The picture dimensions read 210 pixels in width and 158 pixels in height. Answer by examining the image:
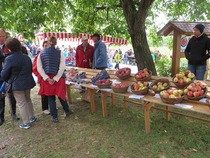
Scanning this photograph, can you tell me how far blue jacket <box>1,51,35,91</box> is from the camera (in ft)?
10.2

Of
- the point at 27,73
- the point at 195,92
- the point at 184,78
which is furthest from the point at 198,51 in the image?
the point at 27,73

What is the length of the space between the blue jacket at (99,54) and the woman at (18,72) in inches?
81.2

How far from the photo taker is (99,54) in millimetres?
4832

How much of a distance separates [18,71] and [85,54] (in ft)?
8.01

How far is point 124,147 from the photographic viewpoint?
2.78 metres

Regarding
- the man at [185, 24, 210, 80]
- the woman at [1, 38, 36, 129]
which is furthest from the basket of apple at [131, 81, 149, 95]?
the woman at [1, 38, 36, 129]

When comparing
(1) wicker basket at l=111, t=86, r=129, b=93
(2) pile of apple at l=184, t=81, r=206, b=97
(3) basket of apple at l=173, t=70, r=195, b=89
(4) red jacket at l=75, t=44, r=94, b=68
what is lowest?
(1) wicker basket at l=111, t=86, r=129, b=93

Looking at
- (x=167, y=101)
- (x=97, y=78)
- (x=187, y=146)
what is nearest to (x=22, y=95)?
(x=97, y=78)

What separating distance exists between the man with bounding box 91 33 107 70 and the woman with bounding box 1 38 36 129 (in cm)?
207

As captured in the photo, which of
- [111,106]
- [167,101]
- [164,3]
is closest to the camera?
[167,101]

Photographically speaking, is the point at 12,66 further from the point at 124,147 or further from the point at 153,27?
the point at 153,27

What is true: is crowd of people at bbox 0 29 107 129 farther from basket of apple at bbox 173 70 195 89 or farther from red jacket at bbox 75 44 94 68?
basket of apple at bbox 173 70 195 89

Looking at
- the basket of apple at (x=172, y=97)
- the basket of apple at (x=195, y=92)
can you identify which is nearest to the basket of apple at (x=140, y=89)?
the basket of apple at (x=172, y=97)

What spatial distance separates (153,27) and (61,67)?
7762mm
